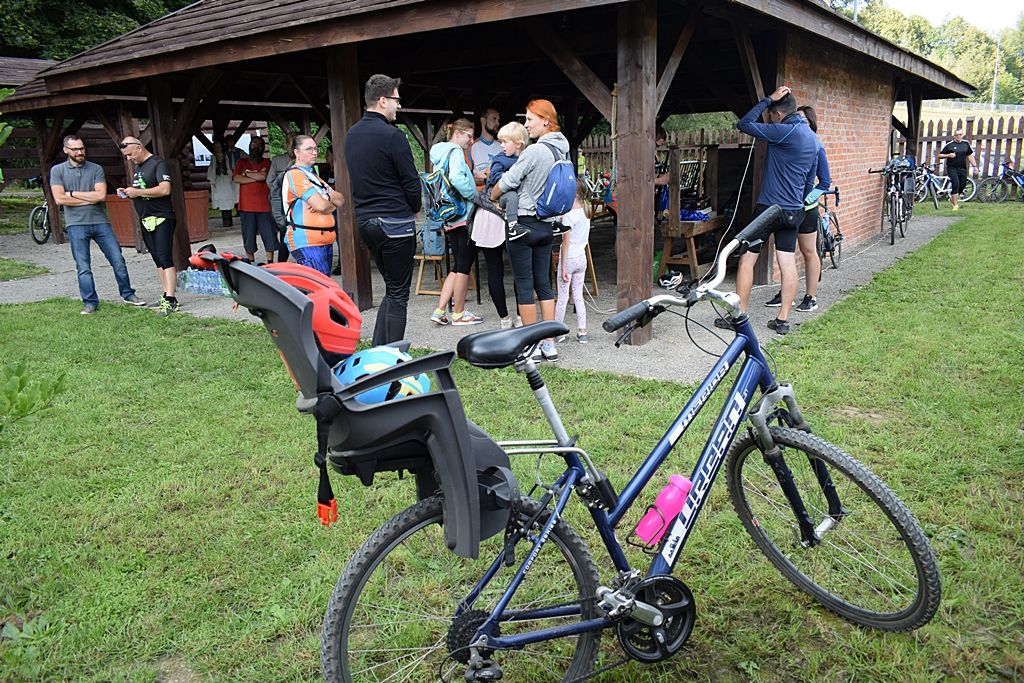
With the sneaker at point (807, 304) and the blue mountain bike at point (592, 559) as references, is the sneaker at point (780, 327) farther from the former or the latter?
the blue mountain bike at point (592, 559)

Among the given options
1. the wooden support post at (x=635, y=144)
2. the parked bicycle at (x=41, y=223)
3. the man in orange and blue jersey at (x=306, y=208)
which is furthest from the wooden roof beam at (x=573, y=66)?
the parked bicycle at (x=41, y=223)

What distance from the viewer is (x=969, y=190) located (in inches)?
730

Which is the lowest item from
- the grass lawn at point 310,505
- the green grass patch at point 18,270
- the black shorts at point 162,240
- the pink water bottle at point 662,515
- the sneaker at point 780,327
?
the grass lawn at point 310,505

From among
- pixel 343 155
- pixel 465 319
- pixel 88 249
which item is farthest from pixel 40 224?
pixel 465 319

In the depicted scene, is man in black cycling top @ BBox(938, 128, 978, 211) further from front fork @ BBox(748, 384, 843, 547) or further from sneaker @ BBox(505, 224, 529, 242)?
front fork @ BBox(748, 384, 843, 547)

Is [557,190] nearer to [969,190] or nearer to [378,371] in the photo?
[378,371]

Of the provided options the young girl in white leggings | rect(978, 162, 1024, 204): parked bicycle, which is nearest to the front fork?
the young girl in white leggings

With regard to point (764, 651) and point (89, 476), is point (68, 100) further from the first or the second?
point (764, 651)

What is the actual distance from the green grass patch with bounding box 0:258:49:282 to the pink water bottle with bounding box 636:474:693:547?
38.3 feet

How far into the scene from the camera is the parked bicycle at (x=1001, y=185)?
17.8 meters

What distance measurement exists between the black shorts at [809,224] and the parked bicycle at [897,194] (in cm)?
551

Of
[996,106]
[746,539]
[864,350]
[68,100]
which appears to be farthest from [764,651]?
[996,106]

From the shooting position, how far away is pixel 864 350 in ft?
19.2

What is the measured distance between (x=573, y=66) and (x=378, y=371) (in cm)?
522
